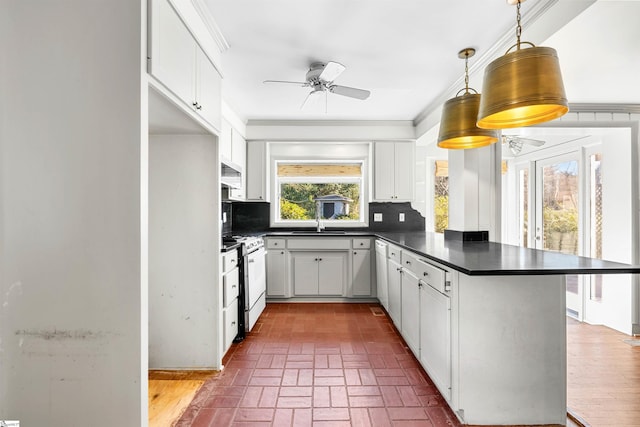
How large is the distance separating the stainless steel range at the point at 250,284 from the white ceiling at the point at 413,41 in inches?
63.4

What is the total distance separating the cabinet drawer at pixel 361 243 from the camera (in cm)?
423

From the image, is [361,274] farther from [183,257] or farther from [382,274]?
[183,257]

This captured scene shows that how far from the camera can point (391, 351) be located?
2736 millimetres

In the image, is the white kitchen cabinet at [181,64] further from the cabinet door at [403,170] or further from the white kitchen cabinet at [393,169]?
the cabinet door at [403,170]

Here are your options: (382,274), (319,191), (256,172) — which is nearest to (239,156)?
Answer: (256,172)

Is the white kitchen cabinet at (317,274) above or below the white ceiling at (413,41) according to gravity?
below

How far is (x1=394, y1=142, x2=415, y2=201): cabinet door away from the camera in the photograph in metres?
4.53

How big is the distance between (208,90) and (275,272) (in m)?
2.52

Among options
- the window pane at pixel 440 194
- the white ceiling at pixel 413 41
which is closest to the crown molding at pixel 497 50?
the white ceiling at pixel 413 41

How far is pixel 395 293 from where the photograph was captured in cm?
314

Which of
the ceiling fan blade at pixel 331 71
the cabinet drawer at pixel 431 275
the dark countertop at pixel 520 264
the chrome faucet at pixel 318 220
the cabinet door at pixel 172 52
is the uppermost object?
the ceiling fan blade at pixel 331 71

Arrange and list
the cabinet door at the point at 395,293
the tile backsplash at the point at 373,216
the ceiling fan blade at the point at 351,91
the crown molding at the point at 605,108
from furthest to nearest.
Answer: the tile backsplash at the point at 373,216 < the crown molding at the point at 605,108 < the cabinet door at the point at 395,293 < the ceiling fan blade at the point at 351,91

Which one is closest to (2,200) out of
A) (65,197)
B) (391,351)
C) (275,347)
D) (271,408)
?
(65,197)

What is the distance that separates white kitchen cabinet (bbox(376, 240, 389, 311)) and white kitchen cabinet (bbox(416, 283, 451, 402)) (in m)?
1.24
